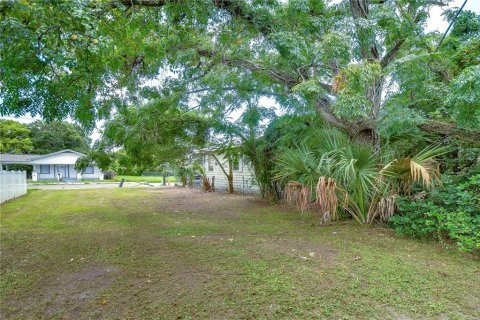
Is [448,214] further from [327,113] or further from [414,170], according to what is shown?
[327,113]

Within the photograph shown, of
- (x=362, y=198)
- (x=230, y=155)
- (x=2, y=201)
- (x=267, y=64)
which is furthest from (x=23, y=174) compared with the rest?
(x=362, y=198)

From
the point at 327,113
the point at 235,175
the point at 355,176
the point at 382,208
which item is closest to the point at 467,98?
the point at 355,176

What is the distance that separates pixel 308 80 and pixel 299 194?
2.08 meters

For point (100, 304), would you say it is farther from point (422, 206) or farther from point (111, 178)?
point (111, 178)

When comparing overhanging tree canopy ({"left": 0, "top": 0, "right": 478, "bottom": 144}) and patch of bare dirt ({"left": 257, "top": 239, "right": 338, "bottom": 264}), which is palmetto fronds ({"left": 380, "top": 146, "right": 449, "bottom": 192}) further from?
patch of bare dirt ({"left": 257, "top": 239, "right": 338, "bottom": 264})

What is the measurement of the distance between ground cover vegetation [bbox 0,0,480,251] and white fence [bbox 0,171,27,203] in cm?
519

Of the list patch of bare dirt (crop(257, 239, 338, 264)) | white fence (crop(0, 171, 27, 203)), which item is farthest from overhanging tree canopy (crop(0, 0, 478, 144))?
white fence (crop(0, 171, 27, 203))

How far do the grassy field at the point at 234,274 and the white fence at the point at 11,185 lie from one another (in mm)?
5498

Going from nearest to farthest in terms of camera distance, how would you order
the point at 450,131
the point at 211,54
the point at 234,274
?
the point at 234,274 < the point at 450,131 < the point at 211,54

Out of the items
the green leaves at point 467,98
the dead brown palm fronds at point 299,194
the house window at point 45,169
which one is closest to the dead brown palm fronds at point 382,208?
the dead brown palm fronds at point 299,194

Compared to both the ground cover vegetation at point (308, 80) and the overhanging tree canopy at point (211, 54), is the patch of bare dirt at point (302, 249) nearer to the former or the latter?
the ground cover vegetation at point (308, 80)

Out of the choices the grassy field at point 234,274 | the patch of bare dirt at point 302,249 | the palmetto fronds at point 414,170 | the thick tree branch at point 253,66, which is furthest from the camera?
the thick tree branch at point 253,66

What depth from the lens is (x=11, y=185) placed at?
35.4 feet

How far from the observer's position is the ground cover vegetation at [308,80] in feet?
9.23
